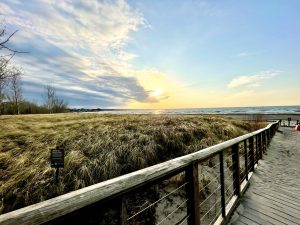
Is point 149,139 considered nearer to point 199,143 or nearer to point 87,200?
point 199,143

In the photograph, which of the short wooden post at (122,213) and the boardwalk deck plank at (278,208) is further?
the boardwalk deck plank at (278,208)

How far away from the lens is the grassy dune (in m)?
6.83

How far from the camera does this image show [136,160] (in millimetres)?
8258

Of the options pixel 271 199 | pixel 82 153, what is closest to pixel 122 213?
pixel 271 199

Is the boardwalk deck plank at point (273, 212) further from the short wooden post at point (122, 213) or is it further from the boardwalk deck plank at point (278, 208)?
the short wooden post at point (122, 213)

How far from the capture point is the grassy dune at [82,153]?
6832mm

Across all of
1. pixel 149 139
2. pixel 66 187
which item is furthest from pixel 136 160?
pixel 66 187

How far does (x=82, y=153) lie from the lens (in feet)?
28.1

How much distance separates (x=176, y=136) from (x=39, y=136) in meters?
6.16

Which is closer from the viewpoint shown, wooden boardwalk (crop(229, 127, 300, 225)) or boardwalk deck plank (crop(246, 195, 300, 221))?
wooden boardwalk (crop(229, 127, 300, 225))

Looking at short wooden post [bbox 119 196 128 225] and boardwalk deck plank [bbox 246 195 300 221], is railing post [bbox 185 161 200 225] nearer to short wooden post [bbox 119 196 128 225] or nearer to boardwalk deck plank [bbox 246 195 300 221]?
short wooden post [bbox 119 196 128 225]

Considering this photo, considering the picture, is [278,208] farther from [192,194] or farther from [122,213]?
[122,213]

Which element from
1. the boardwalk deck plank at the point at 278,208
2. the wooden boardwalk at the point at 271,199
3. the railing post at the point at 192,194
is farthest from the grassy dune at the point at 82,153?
the railing post at the point at 192,194

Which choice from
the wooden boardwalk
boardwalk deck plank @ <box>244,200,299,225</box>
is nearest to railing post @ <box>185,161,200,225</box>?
the wooden boardwalk
